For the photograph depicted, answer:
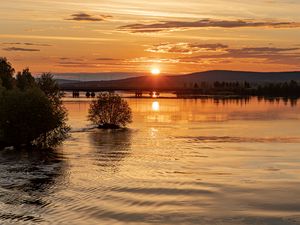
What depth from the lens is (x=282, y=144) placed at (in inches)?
3952

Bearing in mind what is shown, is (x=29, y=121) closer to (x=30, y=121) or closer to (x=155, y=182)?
(x=30, y=121)

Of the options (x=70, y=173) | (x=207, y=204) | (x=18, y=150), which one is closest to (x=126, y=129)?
(x=18, y=150)

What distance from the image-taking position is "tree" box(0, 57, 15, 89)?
462ft

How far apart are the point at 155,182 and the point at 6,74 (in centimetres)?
9763

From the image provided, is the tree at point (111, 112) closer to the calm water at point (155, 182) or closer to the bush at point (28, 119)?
the calm water at point (155, 182)

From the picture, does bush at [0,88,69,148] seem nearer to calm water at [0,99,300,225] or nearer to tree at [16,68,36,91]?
calm water at [0,99,300,225]

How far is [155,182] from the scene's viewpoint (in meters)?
61.6

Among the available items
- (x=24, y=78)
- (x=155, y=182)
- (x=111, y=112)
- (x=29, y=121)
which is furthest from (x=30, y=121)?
(x=24, y=78)

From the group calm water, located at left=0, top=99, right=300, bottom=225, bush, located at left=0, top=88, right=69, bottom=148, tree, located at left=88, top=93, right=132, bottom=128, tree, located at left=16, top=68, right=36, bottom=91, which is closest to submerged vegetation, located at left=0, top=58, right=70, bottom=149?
bush, located at left=0, top=88, right=69, bottom=148

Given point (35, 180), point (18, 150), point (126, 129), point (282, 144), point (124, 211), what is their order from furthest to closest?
point (126, 129), point (282, 144), point (18, 150), point (35, 180), point (124, 211)

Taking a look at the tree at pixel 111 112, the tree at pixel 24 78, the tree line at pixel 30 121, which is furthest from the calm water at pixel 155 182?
the tree at pixel 24 78

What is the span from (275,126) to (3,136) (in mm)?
74383

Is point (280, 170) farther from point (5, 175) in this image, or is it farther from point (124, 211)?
point (5, 175)

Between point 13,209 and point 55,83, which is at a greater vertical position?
point 55,83
